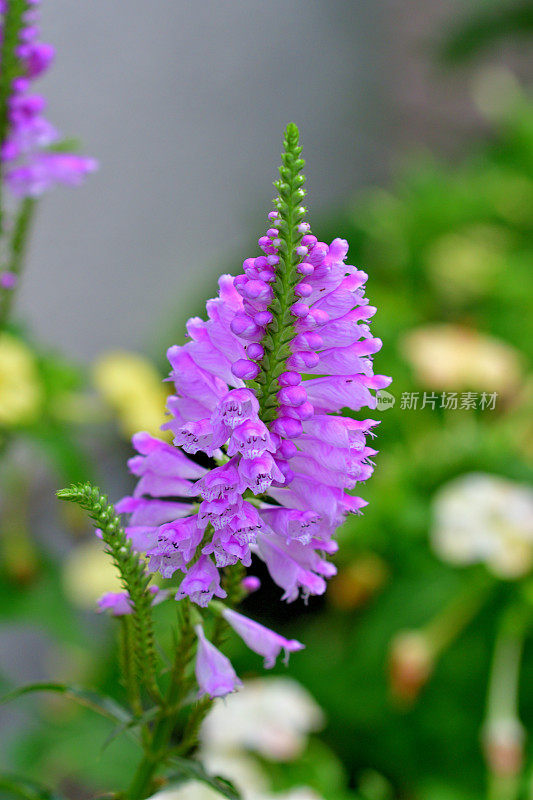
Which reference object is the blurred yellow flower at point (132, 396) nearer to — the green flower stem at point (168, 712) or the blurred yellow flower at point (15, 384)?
the blurred yellow flower at point (15, 384)

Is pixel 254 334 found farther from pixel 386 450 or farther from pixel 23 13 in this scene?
pixel 386 450

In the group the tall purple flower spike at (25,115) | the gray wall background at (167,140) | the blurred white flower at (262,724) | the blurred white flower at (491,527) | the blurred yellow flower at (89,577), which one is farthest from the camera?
the gray wall background at (167,140)

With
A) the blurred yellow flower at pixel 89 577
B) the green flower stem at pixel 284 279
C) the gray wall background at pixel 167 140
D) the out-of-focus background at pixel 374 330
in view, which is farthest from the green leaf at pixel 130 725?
the gray wall background at pixel 167 140

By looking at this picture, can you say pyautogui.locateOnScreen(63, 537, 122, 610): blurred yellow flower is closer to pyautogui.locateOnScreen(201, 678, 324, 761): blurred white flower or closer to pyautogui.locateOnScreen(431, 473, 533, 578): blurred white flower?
pyautogui.locateOnScreen(201, 678, 324, 761): blurred white flower

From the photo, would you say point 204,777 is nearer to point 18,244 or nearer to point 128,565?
point 128,565

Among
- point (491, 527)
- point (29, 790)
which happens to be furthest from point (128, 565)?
point (491, 527)

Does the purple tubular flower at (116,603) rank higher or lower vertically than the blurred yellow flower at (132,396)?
lower

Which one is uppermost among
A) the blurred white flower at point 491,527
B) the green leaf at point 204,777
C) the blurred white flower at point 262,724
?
the blurred white flower at point 491,527
